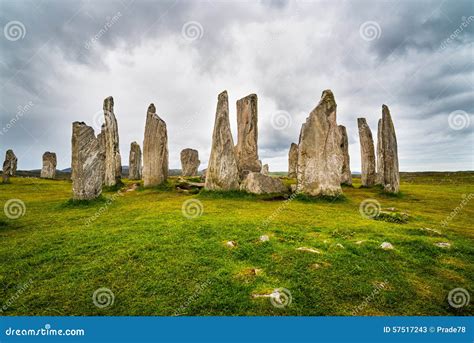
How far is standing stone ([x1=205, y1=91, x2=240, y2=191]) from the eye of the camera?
1994cm

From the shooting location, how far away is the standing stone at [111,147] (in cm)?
2594

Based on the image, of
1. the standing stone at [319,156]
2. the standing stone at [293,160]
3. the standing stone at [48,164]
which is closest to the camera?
the standing stone at [319,156]

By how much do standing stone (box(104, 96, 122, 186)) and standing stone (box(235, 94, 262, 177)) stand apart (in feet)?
38.6

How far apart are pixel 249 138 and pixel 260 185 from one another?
22.5 feet

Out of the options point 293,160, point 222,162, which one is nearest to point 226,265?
point 222,162

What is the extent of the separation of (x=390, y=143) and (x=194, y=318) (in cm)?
2279

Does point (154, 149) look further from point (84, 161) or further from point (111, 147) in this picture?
point (84, 161)

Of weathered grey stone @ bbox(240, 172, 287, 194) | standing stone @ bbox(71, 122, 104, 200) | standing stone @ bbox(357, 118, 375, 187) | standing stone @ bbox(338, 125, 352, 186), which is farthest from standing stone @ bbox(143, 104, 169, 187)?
standing stone @ bbox(357, 118, 375, 187)

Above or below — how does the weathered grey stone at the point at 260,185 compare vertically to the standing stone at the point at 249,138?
below

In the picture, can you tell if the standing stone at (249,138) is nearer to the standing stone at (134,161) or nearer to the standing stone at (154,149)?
the standing stone at (154,149)

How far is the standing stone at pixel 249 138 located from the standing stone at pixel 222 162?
205 inches

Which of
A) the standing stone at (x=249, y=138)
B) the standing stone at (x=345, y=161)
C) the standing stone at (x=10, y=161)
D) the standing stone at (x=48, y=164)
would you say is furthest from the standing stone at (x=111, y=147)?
the standing stone at (x=48, y=164)

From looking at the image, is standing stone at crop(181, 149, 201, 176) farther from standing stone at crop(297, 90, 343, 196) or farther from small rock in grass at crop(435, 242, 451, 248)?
small rock in grass at crop(435, 242, 451, 248)

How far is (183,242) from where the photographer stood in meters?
9.23
